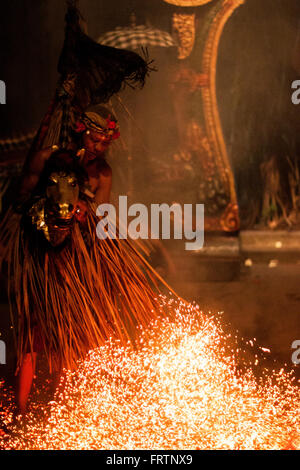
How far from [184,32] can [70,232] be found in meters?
3.04

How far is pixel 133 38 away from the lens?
15.5ft

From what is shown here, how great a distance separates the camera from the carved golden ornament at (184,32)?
4824mm

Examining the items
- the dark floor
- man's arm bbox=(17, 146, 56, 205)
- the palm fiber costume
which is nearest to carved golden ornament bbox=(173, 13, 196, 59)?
the dark floor

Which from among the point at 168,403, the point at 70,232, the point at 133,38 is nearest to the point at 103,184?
the point at 70,232

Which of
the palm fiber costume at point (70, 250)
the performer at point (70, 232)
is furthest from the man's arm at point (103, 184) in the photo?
the palm fiber costume at point (70, 250)

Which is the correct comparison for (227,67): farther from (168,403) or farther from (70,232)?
(168,403)

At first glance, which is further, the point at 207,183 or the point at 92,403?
the point at 207,183

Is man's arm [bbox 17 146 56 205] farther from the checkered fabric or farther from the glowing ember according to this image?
the checkered fabric

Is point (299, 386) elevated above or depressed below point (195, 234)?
below

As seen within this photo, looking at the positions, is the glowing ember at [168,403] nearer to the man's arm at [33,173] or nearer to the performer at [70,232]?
the performer at [70,232]

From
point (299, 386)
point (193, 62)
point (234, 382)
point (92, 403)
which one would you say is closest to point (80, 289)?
point (92, 403)

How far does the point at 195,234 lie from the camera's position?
17.1ft

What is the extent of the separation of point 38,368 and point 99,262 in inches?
32.8

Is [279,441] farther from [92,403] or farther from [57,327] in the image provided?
[57,327]
